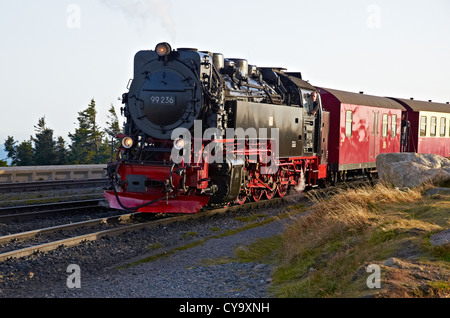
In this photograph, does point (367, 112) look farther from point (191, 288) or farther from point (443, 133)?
point (191, 288)

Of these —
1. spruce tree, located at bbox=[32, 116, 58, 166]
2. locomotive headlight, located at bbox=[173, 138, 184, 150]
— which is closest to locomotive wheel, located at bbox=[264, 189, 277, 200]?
locomotive headlight, located at bbox=[173, 138, 184, 150]

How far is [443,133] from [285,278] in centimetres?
2132

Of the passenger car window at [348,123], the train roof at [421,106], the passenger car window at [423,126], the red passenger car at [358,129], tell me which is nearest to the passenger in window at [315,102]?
the red passenger car at [358,129]

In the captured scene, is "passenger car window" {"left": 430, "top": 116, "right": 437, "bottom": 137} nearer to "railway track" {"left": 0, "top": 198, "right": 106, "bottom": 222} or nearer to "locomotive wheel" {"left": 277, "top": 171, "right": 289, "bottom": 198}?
"locomotive wheel" {"left": 277, "top": 171, "right": 289, "bottom": 198}

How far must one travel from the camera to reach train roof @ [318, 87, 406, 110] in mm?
17812

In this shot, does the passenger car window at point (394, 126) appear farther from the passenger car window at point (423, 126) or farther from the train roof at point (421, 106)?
the passenger car window at point (423, 126)

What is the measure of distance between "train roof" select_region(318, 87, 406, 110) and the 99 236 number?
7942 mm

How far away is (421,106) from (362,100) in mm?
5830

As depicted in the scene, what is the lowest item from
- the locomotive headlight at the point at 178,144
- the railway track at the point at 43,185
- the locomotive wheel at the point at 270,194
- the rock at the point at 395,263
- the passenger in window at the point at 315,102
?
the railway track at the point at 43,185

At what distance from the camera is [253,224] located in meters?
11.0

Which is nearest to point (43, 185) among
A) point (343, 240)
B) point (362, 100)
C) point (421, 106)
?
point (362, 100)

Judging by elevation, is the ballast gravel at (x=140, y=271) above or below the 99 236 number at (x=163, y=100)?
below

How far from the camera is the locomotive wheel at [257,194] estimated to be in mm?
13562

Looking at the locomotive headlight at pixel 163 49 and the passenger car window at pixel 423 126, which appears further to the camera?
the passenger car window at pixel 423 126
